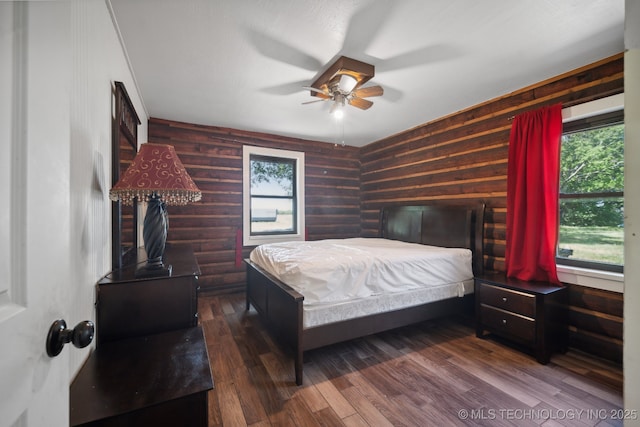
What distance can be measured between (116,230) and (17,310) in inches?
61.3

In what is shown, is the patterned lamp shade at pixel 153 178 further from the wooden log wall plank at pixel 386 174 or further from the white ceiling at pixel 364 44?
the wooden log wall plank at pixel 386 174

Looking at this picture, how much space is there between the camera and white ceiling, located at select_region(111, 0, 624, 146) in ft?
5.81

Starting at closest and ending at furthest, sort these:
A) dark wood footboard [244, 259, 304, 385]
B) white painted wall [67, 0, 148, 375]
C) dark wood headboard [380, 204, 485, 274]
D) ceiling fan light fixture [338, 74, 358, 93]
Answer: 1. white painted wall [67, 0, 148, 375]
2. dark wood footboard [244, 259, 304, 385]
3. ceiling fan light fixture [338, 74, 358, 93]
4. dark wood headboard [380, 204, 485, 274]

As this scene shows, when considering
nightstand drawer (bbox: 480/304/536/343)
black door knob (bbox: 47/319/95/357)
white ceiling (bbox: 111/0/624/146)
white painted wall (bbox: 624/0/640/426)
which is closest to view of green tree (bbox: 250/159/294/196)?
white ceiling (bbox: 111/0/624/146)

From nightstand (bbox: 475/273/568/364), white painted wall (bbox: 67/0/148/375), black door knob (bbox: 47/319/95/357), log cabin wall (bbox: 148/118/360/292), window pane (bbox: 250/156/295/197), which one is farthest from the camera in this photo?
Result: window pane (bbox: 250/156/295/197)

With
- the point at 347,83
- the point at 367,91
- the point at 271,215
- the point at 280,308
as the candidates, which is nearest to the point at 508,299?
the point at 280,308

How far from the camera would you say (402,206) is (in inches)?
170

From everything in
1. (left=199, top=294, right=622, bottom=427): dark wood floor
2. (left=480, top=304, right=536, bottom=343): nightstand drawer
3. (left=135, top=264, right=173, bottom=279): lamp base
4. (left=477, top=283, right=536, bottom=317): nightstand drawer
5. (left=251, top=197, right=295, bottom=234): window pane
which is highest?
(left=251, top=197, right=295, bottom=234): window pane

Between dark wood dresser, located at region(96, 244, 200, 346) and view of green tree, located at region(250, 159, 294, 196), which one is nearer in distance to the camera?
dark wood dresser, located at region(96, 244, 200, 346)

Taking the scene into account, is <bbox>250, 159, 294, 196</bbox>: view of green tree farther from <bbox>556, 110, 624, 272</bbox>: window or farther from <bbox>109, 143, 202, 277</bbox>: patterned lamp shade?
<bbox>556, 110, 624, 272</bbox>: window

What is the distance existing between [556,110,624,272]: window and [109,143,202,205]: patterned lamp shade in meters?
3.41

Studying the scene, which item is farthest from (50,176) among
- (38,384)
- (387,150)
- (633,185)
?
(387,150)

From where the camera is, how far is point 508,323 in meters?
2.45

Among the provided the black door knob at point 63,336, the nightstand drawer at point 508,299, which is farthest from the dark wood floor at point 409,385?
the black door knob at point 63,336
